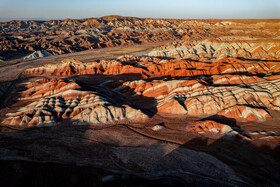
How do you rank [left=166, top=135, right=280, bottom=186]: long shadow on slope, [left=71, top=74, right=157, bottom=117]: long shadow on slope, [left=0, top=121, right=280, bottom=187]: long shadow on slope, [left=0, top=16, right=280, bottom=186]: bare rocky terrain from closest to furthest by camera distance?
[left=166, top=135, right=280, bottom=186]: long shadow on slope → [left=0, top=121, right=280, bottom=187]: long shadow on slope → [left=0, top=16, right=280, bottom=186]: bare rocky terrain → [left=71, top=74, right=157, bottom=117]: long shadow on slope

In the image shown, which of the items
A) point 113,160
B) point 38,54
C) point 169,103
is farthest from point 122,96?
point 38,54

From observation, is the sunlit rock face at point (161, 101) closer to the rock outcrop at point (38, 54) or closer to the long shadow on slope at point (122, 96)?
the long shadow on slope at point (122, 96)

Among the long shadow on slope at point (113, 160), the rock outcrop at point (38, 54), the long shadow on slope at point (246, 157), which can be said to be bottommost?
the long shadow on slope at point (113, 160)

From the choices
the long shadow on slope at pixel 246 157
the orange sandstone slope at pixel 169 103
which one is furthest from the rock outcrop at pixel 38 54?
the long shadow on slope at pixel 246 157

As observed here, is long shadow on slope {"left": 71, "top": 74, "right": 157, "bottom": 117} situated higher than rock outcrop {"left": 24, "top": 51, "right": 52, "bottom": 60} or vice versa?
rock outcrop {"left": 24, "top": 51, "right": 52, "bottom": 60}

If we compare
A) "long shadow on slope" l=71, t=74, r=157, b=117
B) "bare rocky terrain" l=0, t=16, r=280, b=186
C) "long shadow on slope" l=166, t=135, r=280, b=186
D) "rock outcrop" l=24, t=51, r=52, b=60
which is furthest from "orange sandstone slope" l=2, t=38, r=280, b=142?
"rock outcrop" l=24, t=51, r=52, b=60

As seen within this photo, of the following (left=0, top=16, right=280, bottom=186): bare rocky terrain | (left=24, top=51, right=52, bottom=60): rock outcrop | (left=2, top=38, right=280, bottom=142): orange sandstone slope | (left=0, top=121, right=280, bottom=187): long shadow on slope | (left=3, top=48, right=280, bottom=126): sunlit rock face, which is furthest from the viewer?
(left=24, top=51, right=52, bottom=60): rock outcrop

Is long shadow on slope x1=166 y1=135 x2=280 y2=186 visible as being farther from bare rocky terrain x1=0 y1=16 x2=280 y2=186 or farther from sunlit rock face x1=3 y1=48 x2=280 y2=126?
sunlit rock face x1=3 y1=48 x2=280 y2=126

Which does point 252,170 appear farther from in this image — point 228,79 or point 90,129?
point 228,79

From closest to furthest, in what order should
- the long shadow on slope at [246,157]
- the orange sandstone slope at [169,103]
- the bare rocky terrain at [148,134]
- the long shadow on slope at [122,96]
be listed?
1. the long shadow on slope at [246,157]
2. the bare rocky terrain at [148,134]
3. the orange sandstone slope at [169,103]
4. the long shadow on slope at [122,96]

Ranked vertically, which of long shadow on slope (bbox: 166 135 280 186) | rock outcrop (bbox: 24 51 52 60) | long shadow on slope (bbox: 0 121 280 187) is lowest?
long shadow on slope (bbox: 0 121 280 187)

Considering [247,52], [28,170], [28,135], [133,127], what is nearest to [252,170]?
[133,127]
